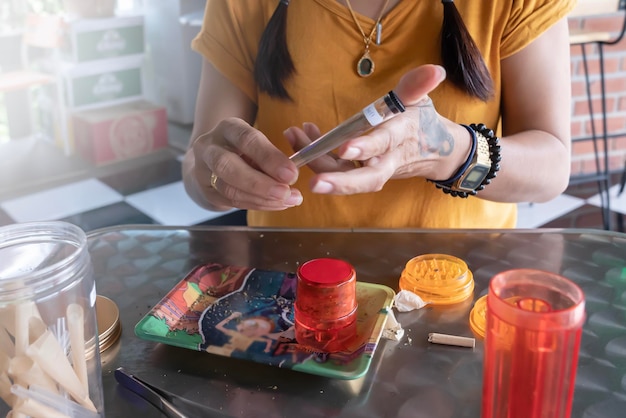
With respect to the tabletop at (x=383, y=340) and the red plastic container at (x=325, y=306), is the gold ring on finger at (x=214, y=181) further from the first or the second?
the red plastic container at (x=325, y=306)

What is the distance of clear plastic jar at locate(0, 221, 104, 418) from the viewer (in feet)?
1.52

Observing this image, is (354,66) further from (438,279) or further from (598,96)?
(598,96)

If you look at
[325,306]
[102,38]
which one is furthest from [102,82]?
[325,306]

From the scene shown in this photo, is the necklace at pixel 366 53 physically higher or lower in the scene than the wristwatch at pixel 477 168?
higher

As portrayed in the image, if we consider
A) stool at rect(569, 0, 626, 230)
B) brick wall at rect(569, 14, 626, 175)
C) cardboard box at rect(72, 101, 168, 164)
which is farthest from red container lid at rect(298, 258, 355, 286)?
cardboard box at rect(72, 101, 168, 164)

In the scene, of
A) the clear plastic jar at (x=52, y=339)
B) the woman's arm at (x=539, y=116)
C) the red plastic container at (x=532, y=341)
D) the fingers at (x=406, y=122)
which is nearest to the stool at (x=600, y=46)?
the woman's arm at (x=539, y=116)

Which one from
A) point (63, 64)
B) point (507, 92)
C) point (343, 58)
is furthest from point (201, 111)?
point (63, 64)

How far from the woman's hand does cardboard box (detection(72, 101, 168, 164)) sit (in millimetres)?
2162

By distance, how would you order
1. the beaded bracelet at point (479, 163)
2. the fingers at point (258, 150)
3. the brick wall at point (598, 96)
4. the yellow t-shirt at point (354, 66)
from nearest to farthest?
1. the fingers at point (258, 150)
2. the beaded bracelet at point (479, 163)
3. the yellow t-shirt at point (354, 66)
4. the brick wall at point (598, 96)

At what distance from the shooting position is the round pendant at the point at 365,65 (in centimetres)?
90

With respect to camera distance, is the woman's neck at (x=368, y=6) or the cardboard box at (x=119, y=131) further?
the cardboard box at (x=119, y=131)

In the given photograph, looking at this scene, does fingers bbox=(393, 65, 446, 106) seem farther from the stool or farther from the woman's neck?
the stool

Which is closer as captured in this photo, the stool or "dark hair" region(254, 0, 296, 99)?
"dark hair" region(254, 0, 296, 99)

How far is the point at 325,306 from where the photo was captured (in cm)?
59
